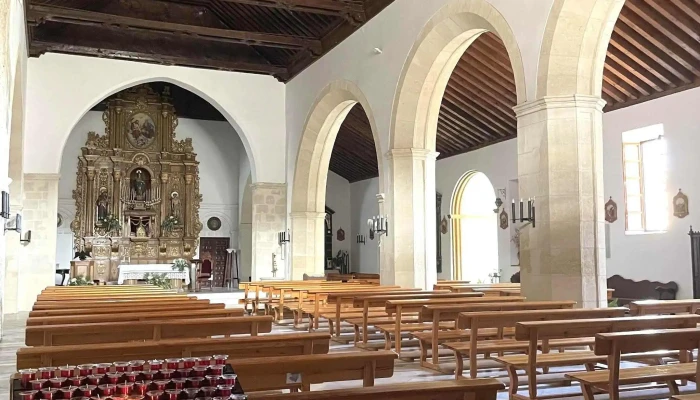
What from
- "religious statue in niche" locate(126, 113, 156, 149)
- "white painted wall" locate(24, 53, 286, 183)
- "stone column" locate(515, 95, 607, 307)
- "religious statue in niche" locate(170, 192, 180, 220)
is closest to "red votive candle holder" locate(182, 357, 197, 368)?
"stone column" locate(515, 95, 607, 307)

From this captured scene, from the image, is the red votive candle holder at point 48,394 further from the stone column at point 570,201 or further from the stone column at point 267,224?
the stone column at point 267,224

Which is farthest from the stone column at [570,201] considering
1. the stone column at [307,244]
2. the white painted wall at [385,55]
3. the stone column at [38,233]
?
the stone column at [38,233]

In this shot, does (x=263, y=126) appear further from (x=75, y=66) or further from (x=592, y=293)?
(x=592, y=293)

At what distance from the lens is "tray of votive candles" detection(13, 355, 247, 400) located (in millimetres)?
1994

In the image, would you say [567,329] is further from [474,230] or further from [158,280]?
[474,230]

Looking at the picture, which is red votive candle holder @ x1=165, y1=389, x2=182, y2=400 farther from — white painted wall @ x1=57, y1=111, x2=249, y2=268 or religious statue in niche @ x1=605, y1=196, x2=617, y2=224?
white painted wall @ x1=57, y1=111, x2=249, y2=268

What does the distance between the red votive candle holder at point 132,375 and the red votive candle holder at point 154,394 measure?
127 millimetres

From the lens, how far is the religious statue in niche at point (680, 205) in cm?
1083

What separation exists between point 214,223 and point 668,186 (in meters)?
12.5

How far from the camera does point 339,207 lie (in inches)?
899

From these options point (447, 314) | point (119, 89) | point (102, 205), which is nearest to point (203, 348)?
point (447, 314)

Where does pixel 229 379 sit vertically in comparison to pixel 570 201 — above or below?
below

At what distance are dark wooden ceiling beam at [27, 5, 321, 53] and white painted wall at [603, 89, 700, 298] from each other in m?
6.15

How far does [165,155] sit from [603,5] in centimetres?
1398
